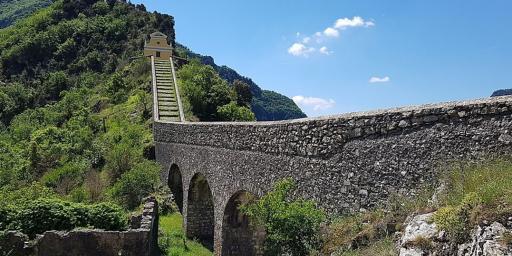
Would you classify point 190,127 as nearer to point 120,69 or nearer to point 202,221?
point 202,221

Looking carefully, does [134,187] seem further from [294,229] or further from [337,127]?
[294,229]

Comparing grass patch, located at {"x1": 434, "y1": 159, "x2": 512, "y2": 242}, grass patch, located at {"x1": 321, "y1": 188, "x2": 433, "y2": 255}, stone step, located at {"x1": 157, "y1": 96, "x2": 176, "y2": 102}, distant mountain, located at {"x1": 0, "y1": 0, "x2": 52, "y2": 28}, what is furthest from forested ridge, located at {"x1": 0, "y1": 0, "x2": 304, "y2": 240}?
distant mountain, located at {"x1": 0, "y1": 0, "x2": 52, "y2": 28}

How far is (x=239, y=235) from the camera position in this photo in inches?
630

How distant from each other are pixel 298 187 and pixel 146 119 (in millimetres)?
30371

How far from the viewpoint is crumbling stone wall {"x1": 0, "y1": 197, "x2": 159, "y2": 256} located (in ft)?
39.6

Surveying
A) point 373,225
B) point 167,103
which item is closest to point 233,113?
point 167,103

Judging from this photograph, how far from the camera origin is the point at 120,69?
6041 centimetres

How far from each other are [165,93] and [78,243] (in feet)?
102

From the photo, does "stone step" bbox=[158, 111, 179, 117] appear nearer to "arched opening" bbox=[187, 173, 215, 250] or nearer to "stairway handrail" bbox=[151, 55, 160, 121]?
"stairway handrail" bbox=[151, 55, 160, 121]

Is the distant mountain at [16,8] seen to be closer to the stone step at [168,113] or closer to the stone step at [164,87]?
the stone step at [164,87]

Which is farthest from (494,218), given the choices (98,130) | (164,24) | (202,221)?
(164,24)

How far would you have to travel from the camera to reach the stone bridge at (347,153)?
6328 millimetres

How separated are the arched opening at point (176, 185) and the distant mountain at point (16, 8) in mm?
128976

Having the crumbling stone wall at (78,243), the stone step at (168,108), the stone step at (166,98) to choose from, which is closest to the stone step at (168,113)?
the stone step at (168,108)
